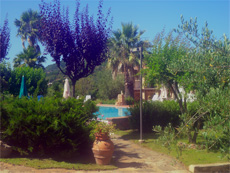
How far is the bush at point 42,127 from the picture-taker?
6.83m

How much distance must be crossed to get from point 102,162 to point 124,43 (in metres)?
20.0

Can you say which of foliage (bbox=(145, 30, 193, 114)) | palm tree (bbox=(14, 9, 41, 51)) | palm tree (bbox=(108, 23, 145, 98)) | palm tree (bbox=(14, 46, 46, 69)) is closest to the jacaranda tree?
foliage (bbox=(145, 30, 193, 114))

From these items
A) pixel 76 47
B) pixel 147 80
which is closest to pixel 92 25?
pixel 76 47

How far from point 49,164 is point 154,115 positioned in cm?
688

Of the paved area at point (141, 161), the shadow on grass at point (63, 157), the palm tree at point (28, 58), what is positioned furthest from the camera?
the palm tree at point (28, 58)

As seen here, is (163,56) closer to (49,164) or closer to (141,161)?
(141,161)

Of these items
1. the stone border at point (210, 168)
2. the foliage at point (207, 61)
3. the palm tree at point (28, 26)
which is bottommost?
the stone border at point (210, 168)

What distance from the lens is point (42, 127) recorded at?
22.4ft

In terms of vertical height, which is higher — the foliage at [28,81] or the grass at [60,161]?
the foliage at [28,81]

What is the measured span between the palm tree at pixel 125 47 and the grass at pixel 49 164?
18.7 metres

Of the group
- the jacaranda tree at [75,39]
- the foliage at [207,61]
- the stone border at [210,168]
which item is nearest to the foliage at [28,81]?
the jacaranda tree at [75,39]

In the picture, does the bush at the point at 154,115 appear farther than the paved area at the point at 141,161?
Yes

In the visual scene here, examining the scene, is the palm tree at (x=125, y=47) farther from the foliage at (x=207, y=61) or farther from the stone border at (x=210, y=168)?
the foliage at (x=207, y=61)

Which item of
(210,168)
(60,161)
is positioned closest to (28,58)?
(60,161)
